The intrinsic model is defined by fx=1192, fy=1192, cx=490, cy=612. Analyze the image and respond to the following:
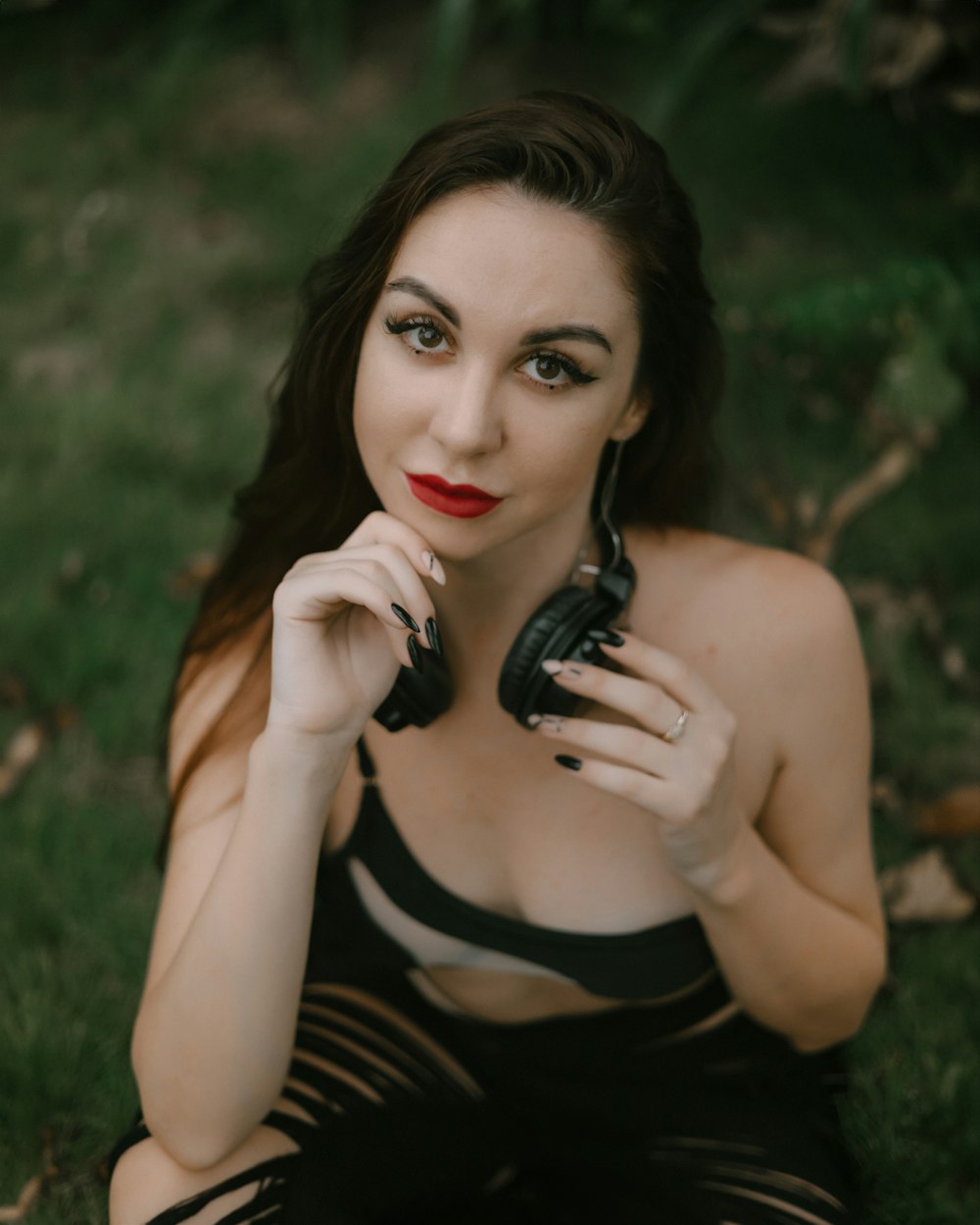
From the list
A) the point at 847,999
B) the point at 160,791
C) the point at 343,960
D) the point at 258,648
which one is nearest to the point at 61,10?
the point at 160,791

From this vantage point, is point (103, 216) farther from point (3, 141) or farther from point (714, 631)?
point (714, 631)

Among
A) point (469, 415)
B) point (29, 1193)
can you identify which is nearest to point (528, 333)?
point (469, 415)

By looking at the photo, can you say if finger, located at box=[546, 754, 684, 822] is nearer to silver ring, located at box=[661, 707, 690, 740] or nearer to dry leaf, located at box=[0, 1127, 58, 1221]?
silver ring, located at box=[661, 707, 690, 740]

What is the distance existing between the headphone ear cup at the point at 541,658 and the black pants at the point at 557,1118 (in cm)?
70

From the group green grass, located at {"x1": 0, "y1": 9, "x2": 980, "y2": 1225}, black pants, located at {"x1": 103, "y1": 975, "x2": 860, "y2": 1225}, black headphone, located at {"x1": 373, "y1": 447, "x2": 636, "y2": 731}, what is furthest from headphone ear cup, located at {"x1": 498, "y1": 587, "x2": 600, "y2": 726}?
green grass, located at {"x1": 0, "y1": 9, "x2": 980, "y2": 1225}

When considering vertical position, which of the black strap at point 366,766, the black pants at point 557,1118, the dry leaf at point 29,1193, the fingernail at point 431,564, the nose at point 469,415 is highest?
the nose at point 469,415

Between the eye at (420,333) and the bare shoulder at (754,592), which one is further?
the bare shoulder at (754,592)

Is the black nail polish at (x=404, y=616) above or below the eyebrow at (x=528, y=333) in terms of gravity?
below

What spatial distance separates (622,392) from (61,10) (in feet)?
15.2

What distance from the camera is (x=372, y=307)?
1.91 metres

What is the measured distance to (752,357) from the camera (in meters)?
3.87

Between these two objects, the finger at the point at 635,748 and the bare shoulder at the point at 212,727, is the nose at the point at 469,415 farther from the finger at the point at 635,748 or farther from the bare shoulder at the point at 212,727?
the bare shoulder at the point at 212,727

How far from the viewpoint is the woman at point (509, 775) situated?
1784mm

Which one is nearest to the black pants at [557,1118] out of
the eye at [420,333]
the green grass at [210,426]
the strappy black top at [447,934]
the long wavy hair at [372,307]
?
the strappy black top at [447,934]
